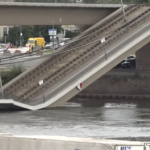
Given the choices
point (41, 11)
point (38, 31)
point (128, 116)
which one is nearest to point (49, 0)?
point (41, 11)

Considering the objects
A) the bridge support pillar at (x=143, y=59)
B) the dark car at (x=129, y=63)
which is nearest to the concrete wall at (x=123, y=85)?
the bridge support pillar at (x=143, y=59)

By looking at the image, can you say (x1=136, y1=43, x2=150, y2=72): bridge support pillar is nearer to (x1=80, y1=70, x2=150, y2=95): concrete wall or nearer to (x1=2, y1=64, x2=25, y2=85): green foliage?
(x1=80, y1=70, x2=150, y2=95): concrete wall

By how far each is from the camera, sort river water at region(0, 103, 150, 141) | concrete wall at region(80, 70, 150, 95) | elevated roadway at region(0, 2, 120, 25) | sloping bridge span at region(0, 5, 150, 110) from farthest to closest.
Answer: concrete wall at region(80, 70, 150, 95), elevated roadway at region(0, 2, 120, 25), sloping bridge span at region(0, 5, 150, 110), river water at region(0, 103, 150, 141)

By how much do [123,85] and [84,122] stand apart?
1935 centimetres

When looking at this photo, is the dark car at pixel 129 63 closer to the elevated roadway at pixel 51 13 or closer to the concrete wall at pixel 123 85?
the concrete wall at pixel 123 85

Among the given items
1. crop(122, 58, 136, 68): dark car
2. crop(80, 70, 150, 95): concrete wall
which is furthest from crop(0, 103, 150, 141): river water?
crop(122, 58, 136, 68): dark car

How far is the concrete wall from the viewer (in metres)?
58.7

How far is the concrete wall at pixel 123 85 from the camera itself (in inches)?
2311

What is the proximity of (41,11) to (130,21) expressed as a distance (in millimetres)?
6780

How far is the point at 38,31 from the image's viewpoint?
98.1 m

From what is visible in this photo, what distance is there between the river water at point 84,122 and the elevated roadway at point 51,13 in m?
6.75

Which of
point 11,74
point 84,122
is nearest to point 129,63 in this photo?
point 11,74

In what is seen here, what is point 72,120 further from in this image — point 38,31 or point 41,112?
point 38,31

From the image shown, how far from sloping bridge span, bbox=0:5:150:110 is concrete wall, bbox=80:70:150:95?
680 centimetres
